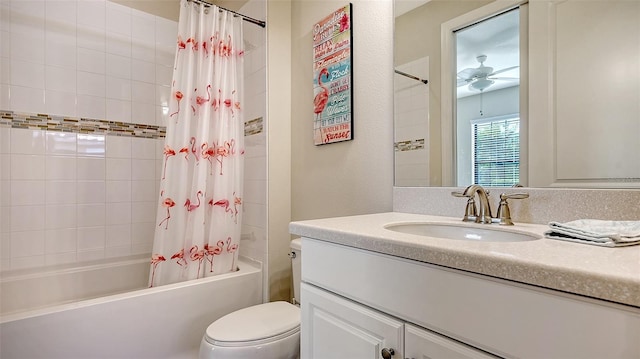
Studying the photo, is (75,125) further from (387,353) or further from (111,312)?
(387,353)

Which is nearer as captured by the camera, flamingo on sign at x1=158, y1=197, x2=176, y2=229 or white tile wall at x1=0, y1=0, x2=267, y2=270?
flamingo on sign at x1=158, y1=197, x2=176, y2=229

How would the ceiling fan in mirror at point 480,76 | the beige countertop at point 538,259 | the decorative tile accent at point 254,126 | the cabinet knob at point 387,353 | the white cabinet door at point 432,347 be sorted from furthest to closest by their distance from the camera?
the decorative tile accent at point 254,126, the ceiling fan in mirror at point 480,76, the cabinet knob at point 387,353, the white cabinet door at point 432,347, the beige countertop at point 538,259

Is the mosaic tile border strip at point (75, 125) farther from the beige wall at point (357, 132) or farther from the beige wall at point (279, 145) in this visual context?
the beige wall at point (357, 132)

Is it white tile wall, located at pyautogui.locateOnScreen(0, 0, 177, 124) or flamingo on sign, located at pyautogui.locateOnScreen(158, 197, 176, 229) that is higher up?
white tile wall, located at pyautogui.locateOnScreen(0, 0, 177, 124)

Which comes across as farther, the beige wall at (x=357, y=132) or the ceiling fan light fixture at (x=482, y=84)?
the beige wall at (x=357, y=132)

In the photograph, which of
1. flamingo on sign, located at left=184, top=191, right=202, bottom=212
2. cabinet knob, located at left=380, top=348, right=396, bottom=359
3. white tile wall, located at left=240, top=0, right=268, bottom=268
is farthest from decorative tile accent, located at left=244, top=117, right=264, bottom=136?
cabinet knob, located at left=380, top=348, right=396, bottom=359

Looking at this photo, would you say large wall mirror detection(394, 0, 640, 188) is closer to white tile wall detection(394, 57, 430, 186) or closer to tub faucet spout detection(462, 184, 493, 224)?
white tile wall detection(394, 57, 430, 186)

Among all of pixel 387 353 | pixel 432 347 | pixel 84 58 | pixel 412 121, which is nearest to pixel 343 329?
pixel 387 353

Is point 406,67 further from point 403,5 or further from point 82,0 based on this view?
point 82,0

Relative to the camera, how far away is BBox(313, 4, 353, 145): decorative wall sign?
1650 millimetres

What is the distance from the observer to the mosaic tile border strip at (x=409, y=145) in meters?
1.38

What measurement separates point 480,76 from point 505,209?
0.49 meters

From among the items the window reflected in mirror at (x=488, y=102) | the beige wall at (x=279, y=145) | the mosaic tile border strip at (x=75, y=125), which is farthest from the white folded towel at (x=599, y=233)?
the mosaic tile border strip at (x=75, y=125)

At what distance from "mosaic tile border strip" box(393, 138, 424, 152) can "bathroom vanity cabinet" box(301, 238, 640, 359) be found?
2.10 feet
